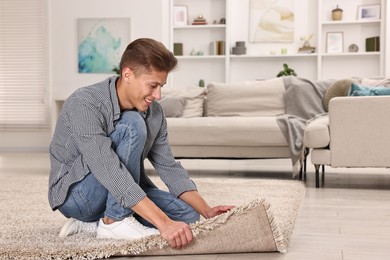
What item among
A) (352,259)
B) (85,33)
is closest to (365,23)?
(85,33)

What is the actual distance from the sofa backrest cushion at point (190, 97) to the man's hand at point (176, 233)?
3.70 m

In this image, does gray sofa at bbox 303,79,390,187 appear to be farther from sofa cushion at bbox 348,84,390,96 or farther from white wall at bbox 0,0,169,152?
white wall at bbox 0,0,169,152

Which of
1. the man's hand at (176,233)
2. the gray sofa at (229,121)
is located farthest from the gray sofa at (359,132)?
the man's hand at (176,233)

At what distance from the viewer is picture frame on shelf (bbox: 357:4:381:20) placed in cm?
789

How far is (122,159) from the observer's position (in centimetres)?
236

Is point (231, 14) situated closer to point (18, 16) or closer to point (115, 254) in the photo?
point (18, 16)

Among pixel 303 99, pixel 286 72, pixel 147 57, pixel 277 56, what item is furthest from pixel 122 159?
pixel 277 56

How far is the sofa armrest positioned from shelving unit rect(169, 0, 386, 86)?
11.6ft

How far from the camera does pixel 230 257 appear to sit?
2322 mm

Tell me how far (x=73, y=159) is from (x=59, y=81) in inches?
233

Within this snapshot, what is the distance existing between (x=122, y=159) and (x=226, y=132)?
2840 millimetres

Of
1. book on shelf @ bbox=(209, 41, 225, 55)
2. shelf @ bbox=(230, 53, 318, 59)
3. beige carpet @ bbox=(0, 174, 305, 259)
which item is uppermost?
book on shelf @ bbox=(209, 41, 225, 55)

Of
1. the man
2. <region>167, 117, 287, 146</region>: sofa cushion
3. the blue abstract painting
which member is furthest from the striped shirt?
the blue abstract painting

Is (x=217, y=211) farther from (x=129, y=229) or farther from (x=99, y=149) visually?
(x=99, y=149)
